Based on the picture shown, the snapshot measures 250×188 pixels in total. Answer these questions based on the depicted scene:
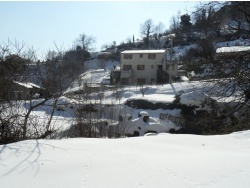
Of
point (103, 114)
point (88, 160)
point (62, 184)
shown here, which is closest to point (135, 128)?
point (103, 114)

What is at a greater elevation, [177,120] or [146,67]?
[146,67]

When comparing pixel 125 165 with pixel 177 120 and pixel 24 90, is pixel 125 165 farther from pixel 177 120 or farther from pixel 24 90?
pixel 177 120

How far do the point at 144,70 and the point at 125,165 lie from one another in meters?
39.2

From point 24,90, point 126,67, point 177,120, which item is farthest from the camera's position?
point 126,67

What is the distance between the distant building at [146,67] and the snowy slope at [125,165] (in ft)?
119

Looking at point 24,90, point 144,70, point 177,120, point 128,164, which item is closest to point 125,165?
point 128,164

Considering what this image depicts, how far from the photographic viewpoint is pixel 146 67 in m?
42.0

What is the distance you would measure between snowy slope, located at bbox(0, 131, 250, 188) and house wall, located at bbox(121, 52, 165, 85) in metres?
36.7

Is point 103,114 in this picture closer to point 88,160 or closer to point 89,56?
point 88,160

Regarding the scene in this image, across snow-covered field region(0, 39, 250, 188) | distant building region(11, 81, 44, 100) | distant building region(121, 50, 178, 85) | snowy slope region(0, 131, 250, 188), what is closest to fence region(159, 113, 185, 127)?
distant building region(11, 81, 44, 100)

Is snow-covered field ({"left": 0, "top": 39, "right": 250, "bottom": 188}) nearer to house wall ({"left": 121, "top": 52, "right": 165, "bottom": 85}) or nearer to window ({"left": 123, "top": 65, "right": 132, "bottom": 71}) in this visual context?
house wall ({"left": 121, "top": 52, "right": 165, "bottom": 85})

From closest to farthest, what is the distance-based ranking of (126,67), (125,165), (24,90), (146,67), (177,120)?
(125,165) → (24,90) → (177,120) → (146,67) → (126,67)

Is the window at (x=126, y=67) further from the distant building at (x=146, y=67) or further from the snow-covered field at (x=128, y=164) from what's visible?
the snow-covered field at (x=128, y=164)

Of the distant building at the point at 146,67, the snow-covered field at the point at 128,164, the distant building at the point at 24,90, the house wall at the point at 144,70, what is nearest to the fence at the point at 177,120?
the distant building at the point at 24,90
